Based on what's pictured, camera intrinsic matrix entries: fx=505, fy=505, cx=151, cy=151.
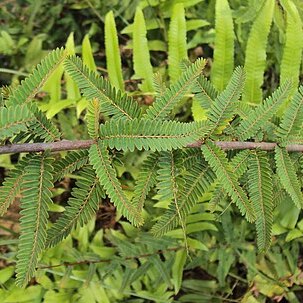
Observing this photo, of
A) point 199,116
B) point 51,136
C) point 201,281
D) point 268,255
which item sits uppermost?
point 51,136

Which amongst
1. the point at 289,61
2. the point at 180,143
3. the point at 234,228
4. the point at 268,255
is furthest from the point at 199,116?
the point at 180,143

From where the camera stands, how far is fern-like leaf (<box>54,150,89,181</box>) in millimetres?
1349

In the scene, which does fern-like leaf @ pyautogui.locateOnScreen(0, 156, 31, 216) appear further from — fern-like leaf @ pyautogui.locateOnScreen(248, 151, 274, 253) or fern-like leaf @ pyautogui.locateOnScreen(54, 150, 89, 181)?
fern-like leaf @ pyautogui.locateOnScreen(248, 151, 274, 253)

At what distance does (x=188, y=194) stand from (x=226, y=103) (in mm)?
283

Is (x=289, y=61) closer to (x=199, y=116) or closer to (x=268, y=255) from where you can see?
(x=199, y=116)

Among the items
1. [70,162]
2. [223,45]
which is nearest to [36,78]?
[70,162]

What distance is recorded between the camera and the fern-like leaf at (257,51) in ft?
7.04

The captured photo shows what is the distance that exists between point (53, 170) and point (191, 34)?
1.85 m

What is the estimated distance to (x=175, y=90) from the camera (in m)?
1.34

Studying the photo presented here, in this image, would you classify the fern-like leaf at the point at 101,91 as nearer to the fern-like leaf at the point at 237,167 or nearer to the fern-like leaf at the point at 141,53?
the fern-like leaf at the point at 237,167

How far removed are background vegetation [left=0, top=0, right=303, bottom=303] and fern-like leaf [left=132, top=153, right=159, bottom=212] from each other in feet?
2.60

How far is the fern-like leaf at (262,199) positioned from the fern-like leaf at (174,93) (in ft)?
1.13

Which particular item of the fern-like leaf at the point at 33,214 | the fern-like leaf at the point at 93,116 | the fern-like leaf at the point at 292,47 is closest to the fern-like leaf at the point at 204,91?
the fern-like leaf at the point at 93,116

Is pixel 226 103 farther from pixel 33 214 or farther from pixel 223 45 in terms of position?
pixel 223 45
